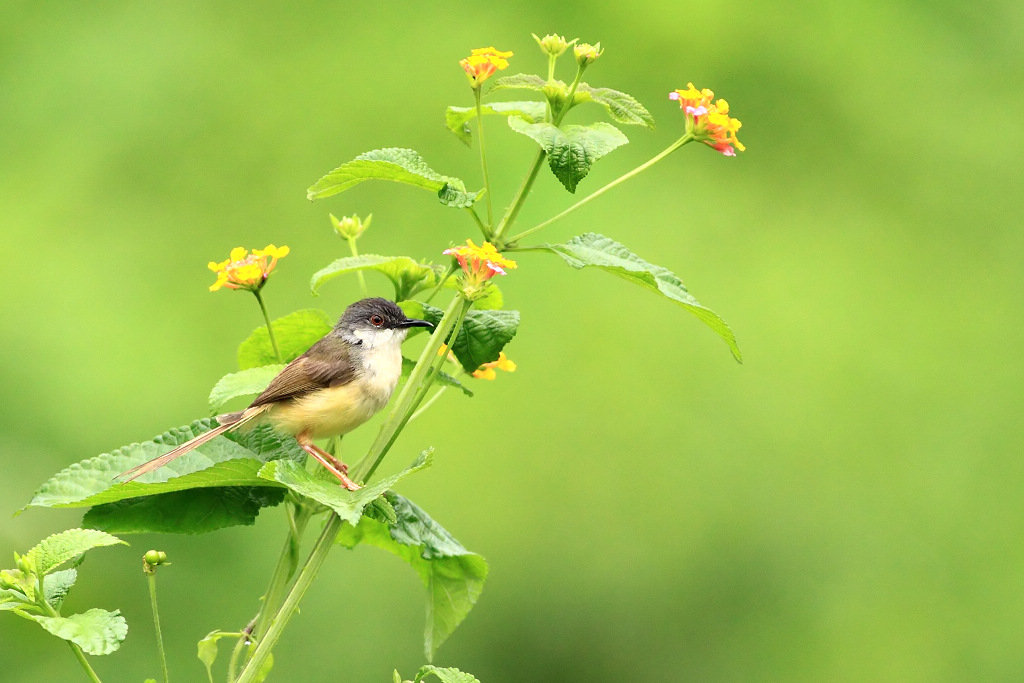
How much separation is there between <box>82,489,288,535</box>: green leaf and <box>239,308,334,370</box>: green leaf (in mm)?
383

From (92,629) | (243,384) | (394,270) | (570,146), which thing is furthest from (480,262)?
(92,629)

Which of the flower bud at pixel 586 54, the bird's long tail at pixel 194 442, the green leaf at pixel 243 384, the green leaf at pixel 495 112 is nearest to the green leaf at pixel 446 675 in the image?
the bird's long tail at pixel 194 442

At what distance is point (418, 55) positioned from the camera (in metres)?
6.24

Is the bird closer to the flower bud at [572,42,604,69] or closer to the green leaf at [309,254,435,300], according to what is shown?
the green leaf at [309,254,435,300]

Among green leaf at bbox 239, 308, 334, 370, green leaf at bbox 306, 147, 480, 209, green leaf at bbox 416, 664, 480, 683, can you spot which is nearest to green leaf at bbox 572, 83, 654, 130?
green leaf at bbox 306, 147, 480, 209

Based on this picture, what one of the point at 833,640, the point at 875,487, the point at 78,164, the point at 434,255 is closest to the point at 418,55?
the point at 434,255

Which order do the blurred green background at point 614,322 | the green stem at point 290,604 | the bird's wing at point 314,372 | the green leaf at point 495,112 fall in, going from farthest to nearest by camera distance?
1. the blurred green background at point 614,322
2. the bird's wing at point 314,372
3. the green leaf at point 495,112
4. the green stem at point 290,604

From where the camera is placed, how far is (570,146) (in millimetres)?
1831

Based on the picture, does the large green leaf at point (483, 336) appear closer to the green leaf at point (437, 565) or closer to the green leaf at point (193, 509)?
the green leaf at point (437, 565)

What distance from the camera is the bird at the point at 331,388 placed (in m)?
2.18

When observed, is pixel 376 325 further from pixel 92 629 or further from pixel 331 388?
pixel 92 629

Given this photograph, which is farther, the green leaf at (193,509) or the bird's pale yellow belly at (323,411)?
the bird's pale yellow belly at (323,411)

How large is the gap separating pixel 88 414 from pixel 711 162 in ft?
12.4

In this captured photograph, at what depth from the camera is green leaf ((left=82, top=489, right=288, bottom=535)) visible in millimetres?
1875
